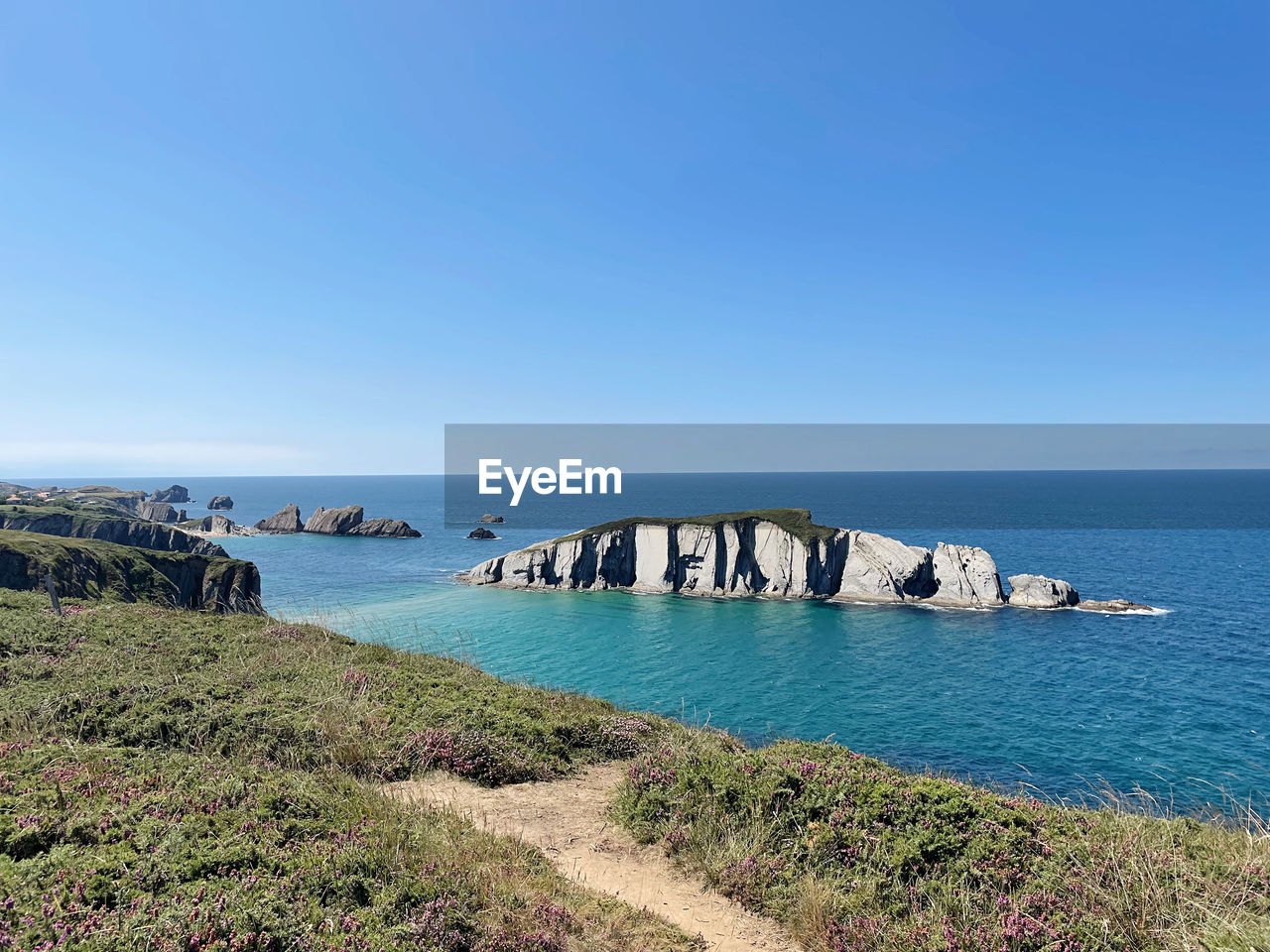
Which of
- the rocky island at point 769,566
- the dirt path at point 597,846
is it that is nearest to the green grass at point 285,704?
the dirt path at point 597,846

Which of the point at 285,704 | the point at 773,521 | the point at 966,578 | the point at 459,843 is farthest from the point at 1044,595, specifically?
the point at 459,843

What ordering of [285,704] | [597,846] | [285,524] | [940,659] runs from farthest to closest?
[285,524] < [940,659] < [285,704] < [597,846]

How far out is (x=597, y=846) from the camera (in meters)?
7.53

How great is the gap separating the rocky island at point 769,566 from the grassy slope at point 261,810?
56.0 meters

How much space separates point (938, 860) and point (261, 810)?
22.9 feet

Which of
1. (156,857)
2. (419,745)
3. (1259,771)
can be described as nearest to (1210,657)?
(1259,771)

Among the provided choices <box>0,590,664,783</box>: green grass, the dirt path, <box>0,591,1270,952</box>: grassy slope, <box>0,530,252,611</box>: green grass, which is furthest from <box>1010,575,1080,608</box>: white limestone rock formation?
<box>0,530,252,611</box>: green grass

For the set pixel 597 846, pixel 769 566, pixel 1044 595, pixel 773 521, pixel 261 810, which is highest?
pixel 261 810

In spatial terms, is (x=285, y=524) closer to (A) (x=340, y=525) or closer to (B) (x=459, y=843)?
(A) (x=340, y=525)

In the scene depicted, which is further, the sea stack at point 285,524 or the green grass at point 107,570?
the sea stack at point 285,524

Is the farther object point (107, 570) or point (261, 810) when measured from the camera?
point (107, 570)

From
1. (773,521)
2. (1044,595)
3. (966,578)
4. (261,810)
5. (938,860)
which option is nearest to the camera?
(261,810)

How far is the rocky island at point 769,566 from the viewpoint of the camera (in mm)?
59875

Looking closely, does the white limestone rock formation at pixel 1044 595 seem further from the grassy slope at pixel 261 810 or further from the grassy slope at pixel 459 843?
the grassy slope at pixel 459 843
